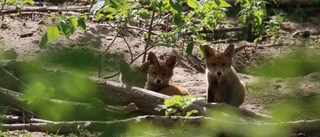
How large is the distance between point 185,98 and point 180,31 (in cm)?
347

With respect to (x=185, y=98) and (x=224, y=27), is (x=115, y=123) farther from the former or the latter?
(x=224, y=27)

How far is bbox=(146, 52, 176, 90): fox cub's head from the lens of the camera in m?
7.77

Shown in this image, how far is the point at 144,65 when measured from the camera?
24.5 ft

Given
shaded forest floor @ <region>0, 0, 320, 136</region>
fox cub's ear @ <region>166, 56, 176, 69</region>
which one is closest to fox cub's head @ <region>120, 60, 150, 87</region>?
shaded forest floor @ <region>0, 0, 320, 136</region>

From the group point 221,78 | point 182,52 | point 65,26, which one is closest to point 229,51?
point 221,78

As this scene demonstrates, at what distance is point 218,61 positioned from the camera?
7.39 metres

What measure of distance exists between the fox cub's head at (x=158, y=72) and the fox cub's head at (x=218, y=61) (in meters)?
0.66

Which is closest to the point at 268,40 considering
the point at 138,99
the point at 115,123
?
the point at 138,99

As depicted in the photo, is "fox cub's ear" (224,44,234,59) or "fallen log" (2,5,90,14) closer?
"fox cub's ear" (224,44,234,59)

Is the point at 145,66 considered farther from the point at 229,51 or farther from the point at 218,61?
the point at 229,51

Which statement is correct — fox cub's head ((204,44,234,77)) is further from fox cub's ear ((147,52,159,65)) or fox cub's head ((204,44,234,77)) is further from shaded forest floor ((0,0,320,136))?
fox cub's ear ((147,52,159,65))

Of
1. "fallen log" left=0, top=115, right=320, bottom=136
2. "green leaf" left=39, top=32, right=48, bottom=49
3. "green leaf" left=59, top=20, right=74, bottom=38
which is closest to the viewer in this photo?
"fallen log" left=0, top=115, right=320, bottom=136

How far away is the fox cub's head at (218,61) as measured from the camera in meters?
7.36

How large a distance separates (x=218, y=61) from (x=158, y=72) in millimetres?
917
